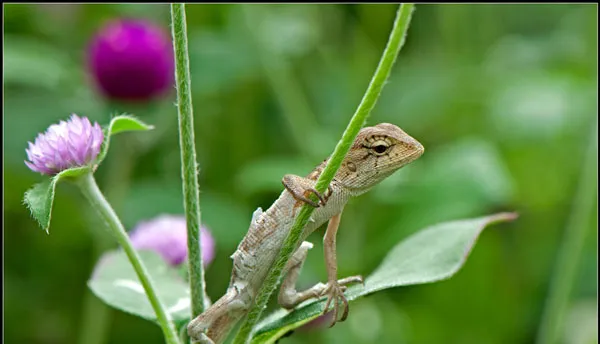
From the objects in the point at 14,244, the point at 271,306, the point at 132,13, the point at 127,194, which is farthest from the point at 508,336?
the point at 132,13

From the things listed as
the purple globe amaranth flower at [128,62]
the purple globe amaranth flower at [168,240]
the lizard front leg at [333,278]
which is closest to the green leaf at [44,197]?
the lizard front leg at [333,278]

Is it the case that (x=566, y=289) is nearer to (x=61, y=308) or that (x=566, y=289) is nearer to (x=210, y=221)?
(x=210, y=221)

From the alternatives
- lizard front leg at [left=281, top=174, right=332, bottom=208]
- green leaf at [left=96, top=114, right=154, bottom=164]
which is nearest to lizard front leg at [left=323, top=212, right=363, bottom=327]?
lizard front leg at [left=281, top=174, right=332, bottom=208]

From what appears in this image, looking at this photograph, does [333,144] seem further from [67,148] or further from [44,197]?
[44,197]

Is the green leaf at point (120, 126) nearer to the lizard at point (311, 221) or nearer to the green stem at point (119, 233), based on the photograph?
the green stem at point (119, 233)

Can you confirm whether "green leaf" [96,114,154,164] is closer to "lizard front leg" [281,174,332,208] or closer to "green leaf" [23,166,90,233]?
"green leaf" [23,166,90,233]
